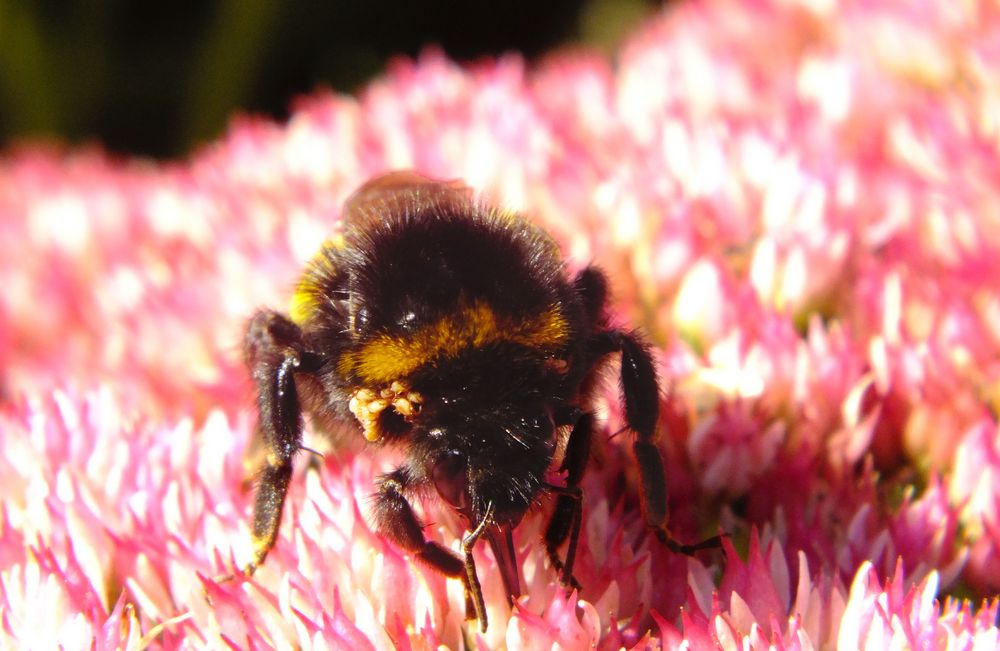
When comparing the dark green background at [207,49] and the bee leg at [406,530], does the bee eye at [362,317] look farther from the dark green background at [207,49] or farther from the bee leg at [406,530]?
the dark green background at [207,49]

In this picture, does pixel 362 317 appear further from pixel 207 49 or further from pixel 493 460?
pixel 207 49

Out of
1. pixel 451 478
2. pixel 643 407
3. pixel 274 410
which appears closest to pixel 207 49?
pixel 274 410

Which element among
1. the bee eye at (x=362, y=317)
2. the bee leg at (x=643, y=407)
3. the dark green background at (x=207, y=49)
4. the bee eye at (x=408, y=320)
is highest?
the dark green background at (x=207, y=49)

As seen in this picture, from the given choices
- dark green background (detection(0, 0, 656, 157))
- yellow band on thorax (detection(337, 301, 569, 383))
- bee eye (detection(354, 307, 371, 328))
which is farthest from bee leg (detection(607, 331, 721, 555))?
dark green background (detection(0, 0, 656, 157))

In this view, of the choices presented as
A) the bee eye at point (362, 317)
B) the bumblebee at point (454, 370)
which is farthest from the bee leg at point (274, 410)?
the bee eye at point (362, 317)

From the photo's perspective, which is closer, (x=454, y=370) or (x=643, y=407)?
(x=454, y=370)

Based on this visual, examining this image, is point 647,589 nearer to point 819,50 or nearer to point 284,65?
point 819,50

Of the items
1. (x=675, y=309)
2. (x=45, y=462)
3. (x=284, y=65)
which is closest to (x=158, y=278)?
(x=45, y=462)
